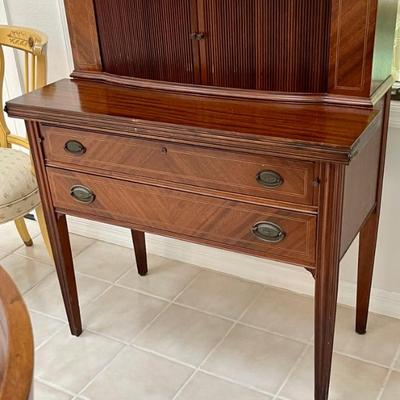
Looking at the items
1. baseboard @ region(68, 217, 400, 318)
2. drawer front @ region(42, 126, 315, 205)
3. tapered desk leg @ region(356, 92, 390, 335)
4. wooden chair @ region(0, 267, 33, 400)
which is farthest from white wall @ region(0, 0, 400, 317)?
wooden chair @ region(0, 267, 33, 400)

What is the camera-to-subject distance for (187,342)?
2055 mm

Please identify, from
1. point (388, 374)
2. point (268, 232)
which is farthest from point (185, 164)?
point (388, 374)

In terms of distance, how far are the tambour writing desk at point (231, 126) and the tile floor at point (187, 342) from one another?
0.82ft

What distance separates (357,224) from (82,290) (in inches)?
45.2

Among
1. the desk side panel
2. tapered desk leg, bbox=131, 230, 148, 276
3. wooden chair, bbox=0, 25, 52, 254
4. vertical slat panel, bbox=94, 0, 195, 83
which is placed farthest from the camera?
tapered desk leg, bbox=131, 230, 148, 276

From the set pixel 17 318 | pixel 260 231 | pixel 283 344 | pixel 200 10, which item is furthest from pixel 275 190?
pixel 17 318

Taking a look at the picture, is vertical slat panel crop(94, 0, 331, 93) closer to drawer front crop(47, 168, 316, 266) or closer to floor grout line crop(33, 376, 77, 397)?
drawer front crop(47, 168, 316, 266)

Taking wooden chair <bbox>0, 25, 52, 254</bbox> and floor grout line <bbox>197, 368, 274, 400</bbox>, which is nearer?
floor grout line <bbox>197, 368, 274, 400</bbox>

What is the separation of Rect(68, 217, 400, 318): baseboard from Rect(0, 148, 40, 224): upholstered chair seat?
0.49m

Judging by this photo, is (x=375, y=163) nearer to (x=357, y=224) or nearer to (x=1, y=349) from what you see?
(x=357, y=224)

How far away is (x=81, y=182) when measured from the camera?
1.78 m

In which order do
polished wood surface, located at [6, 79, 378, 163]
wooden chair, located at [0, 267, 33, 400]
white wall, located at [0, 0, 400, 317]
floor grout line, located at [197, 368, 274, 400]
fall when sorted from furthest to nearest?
white wall, located at [0, 0, 400, 317] → floor grout line, located at [197, 368, 274, 400] → polished wood surface, located at [6, 79, 378, 163] → wooden chair, located at [0, 267, 33, 400]

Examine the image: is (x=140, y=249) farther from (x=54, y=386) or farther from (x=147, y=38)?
(x=147, y=38)

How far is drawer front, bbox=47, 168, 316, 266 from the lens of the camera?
4.98ft
